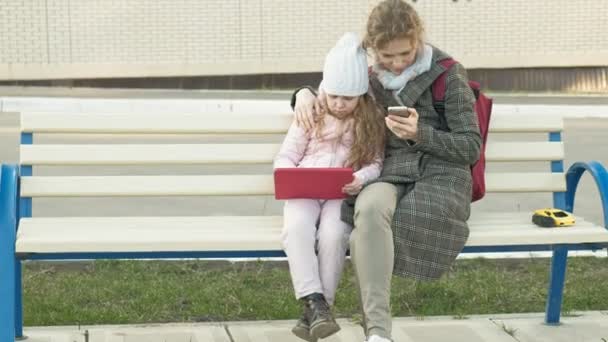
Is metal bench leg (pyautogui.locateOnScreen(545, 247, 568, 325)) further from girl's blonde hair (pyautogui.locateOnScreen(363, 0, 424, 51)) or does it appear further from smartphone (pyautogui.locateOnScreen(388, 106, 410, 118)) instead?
girl's blonde hair (pyautogui.locateOnScreen(363, 0, 424, 51))

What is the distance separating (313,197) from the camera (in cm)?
443

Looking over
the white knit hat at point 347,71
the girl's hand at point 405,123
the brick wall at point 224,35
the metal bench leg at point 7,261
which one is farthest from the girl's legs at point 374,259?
the brick wall at point 224,35

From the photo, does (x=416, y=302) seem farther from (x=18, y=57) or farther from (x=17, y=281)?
(x=18, y=57)

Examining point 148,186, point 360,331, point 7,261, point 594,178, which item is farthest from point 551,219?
point 7,261

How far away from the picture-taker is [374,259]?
4184 mm

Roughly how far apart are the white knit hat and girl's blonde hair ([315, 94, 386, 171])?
0.06 m

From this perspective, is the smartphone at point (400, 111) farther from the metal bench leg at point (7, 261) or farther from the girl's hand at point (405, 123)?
the metal bench leg at point (7, 261)

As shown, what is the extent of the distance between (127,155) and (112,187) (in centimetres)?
14

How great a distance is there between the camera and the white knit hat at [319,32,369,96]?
4.50 metres

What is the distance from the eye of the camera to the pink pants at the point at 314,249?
14.1ft

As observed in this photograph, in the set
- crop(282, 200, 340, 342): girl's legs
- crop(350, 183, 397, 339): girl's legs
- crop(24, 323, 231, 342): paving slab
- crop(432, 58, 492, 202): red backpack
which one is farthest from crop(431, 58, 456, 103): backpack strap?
crop(24, 323, 231, 342): paving slab

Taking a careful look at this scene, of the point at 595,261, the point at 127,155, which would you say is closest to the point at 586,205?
the point at 595,261

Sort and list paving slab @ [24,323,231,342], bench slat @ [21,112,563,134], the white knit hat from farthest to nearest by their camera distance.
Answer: bench slat @ [21,112,563,134], paving slab @ [24,323,231,342], the white knit hat

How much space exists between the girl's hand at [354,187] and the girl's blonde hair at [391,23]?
1.43 feet
